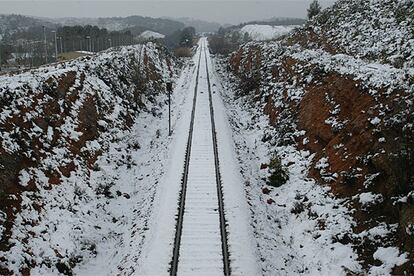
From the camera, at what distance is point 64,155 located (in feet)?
62.9

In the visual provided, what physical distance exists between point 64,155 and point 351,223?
13599 millimetres

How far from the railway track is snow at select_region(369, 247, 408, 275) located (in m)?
4.50

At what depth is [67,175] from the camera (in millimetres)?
18078

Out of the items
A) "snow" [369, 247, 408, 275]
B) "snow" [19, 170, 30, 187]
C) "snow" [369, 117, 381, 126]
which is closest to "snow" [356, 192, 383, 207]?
"snow" [369, 247, 408, 275]

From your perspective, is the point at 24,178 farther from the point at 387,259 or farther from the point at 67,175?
the point at 387,259

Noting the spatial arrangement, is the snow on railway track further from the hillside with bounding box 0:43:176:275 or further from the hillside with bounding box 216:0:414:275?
the hillside with bounding box 0:43:176:275

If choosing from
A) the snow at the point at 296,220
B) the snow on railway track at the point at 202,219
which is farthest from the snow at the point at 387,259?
the snow on railway track at the point at 202,219

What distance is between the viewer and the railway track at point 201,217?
12.8m

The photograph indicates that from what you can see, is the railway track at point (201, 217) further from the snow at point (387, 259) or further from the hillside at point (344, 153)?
the snow at point (387, 259)

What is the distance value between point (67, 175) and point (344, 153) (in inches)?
502

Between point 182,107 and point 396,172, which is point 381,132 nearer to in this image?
point 396,172

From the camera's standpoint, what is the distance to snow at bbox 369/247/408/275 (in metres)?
11.0

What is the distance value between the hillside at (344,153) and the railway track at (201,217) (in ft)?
5.75

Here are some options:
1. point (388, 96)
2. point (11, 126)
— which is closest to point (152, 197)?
point (11, 126)
